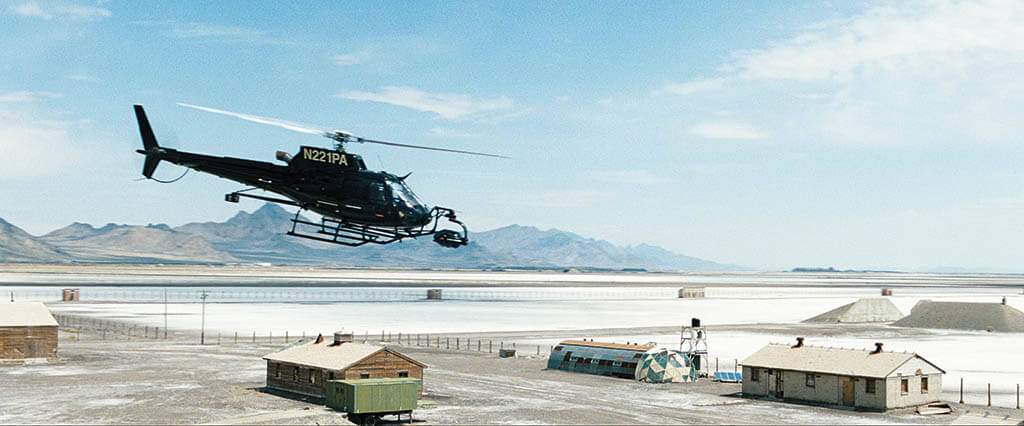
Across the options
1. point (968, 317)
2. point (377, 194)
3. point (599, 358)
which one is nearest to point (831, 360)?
point (599, 358)

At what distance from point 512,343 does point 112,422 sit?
170 ft

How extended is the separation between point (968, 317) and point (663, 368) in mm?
67548

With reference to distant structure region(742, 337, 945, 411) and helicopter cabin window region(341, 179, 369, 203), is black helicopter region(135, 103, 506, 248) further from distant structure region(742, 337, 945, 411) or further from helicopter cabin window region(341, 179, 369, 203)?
distant structure region(742, 337, 945, 411)

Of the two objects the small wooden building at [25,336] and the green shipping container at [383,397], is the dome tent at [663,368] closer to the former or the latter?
the green shipping container at [383,397]

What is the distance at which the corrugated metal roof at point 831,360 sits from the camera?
5744 centimetres

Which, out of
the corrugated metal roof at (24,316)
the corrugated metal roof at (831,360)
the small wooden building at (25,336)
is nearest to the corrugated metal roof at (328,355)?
the corrugated metal roof at (831,360)

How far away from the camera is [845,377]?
57.7 meters

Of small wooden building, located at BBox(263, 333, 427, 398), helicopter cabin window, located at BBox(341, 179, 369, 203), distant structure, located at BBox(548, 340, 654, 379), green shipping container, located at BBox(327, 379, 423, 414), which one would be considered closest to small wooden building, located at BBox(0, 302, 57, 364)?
small wooden building, located at BBox(263, 333, 427, 398)

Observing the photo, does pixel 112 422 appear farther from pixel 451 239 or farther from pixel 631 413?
pixel 631 413

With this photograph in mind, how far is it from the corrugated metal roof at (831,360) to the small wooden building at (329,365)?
2192cm

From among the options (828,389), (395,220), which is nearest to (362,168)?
(395,220)

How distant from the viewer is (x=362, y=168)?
52.6 m

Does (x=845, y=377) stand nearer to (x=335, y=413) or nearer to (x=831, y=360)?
(x=831, y=360)

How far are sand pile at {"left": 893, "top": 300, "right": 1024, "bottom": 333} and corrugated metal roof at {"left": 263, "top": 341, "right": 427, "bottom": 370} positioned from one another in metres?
84.2
